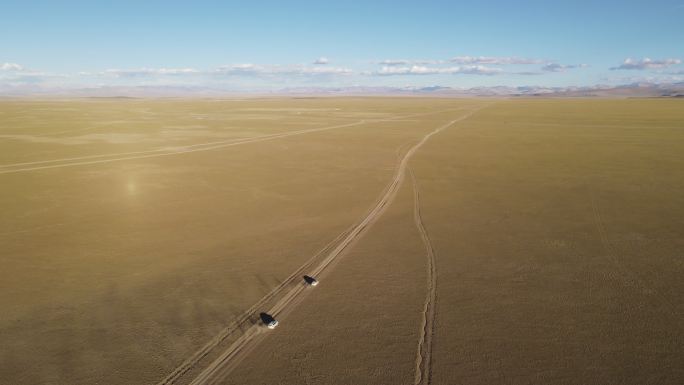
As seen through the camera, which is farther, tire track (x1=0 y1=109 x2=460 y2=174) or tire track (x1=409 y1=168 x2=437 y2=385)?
tire track (x1=0 y1=109 x2=460 y2=174)

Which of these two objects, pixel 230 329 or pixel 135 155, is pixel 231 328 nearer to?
pixel 230 329

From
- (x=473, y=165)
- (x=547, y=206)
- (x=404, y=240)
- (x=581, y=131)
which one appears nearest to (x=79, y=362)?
(x=404, y=240)

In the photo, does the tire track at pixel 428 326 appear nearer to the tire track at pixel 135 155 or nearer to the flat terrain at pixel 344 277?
the flat terrain at pixel 344 277

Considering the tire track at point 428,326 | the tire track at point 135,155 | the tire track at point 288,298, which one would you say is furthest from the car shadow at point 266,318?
the tire track at point 135,155

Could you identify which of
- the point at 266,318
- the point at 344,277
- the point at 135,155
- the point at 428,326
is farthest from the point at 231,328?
the point at 135,155

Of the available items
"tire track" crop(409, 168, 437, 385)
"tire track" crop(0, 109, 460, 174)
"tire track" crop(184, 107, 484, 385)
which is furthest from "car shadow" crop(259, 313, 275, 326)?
"tire track" crop(0, 109, 460, 174)

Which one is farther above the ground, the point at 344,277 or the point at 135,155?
the point at 135,155

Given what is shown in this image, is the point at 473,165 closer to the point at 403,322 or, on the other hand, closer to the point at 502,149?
the point at 502,149

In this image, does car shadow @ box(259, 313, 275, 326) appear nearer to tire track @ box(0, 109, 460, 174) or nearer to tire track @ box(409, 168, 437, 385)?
tire track @ box(409, 168, 437, 385)

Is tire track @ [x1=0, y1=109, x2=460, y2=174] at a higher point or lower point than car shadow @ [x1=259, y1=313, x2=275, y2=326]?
higher
